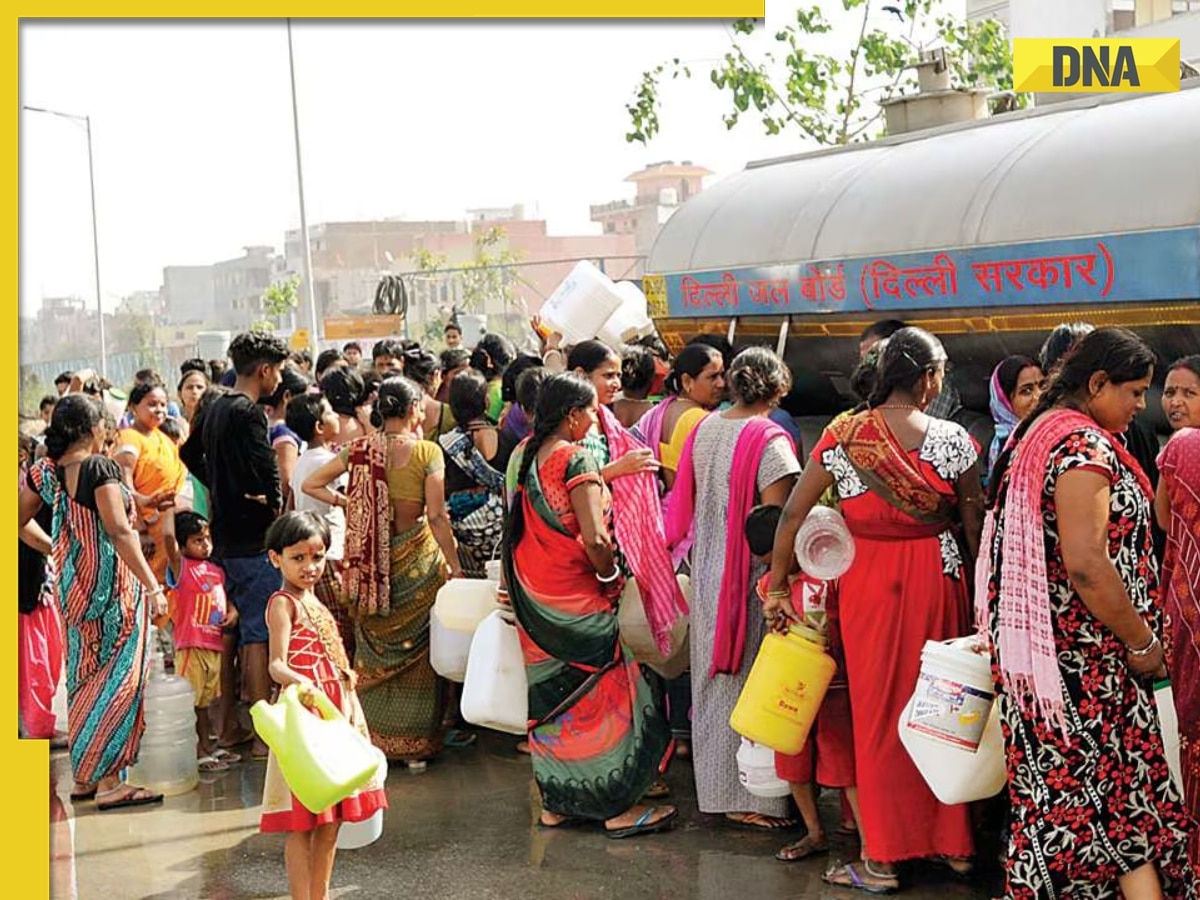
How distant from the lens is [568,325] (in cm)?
880

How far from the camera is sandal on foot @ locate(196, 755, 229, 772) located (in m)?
6.65

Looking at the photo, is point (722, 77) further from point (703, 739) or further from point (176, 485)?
point (703, 739)

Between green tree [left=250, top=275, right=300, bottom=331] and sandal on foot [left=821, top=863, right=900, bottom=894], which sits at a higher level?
green tree [left=250, top=275, right=300, bottom=331]

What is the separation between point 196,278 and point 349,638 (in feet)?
265

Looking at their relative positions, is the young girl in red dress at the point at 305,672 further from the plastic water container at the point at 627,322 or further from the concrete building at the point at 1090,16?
the concrete building at the point at 1090,16

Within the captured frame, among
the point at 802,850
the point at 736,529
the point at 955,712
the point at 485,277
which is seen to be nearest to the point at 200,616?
the point at 736,529

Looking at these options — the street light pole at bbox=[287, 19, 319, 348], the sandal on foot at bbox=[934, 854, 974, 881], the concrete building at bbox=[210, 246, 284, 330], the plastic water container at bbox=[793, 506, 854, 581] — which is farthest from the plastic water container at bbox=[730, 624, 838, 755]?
the concrete building at bbox=[210, 246, 284, 330]

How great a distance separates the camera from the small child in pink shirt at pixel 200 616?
6723mm

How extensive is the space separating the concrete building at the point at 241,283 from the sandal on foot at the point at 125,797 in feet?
247

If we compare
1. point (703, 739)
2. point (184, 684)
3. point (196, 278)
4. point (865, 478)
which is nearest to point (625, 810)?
point (703, 739)

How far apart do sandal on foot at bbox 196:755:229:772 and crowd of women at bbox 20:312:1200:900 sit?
19mm

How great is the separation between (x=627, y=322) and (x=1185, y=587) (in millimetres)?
5298

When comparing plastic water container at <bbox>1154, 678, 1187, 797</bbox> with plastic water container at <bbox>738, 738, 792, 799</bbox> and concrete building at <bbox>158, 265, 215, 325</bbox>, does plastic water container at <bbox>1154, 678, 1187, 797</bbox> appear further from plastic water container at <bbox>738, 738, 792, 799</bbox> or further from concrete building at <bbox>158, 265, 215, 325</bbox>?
concrete building at <bbox>158, 265, 215, 325</bbox>

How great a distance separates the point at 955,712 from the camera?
414 cm
